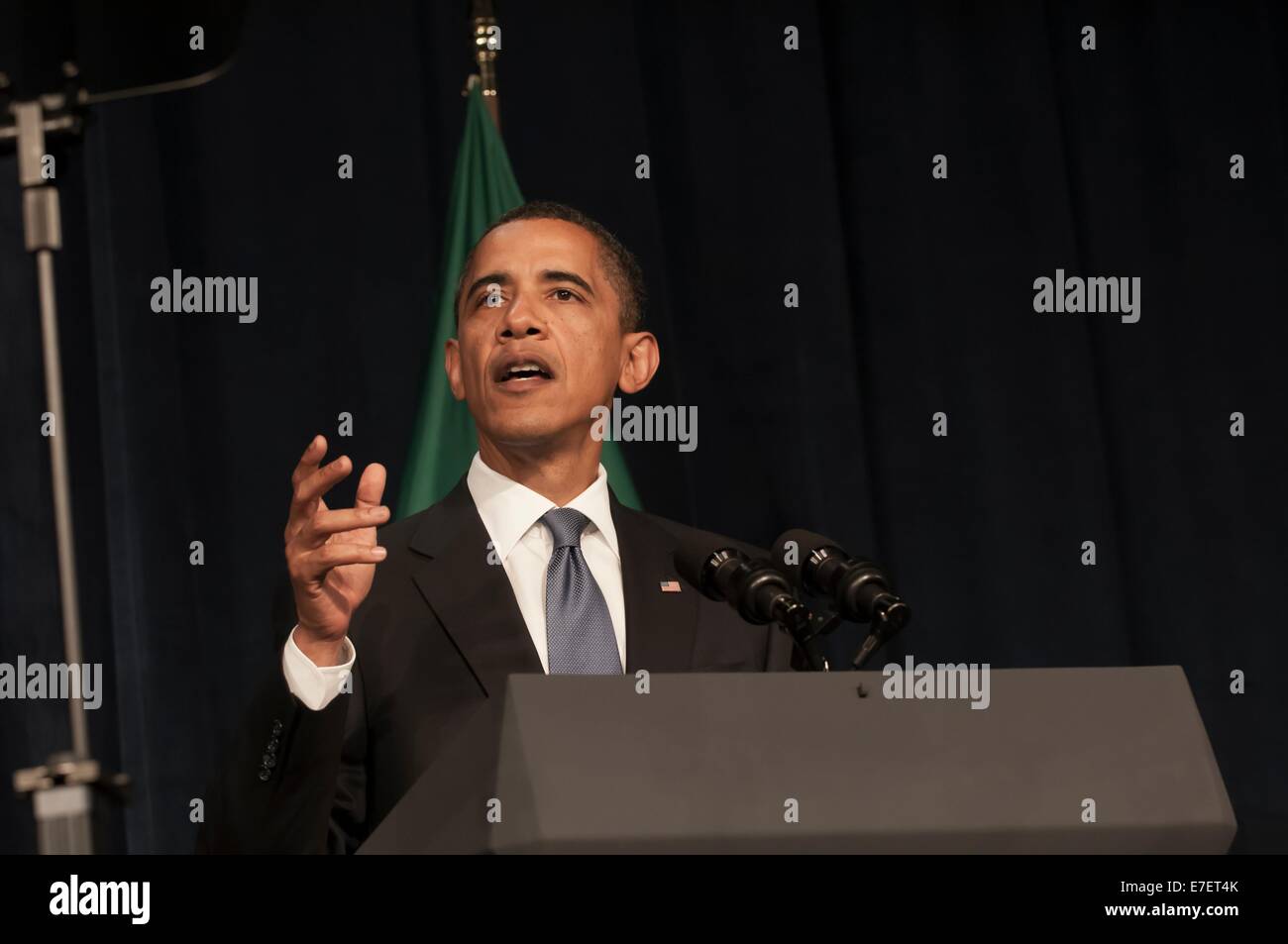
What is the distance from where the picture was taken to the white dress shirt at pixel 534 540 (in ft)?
7.60

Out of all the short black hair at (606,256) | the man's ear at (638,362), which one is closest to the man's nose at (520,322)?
the short black hair at (606,256)

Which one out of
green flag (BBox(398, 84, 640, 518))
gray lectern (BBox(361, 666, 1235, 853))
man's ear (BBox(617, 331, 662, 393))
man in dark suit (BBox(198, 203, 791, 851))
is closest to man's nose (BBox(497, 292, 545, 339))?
man in dark suit (BBox(198, 203, 791, 851))

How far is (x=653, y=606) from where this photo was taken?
2320 mm

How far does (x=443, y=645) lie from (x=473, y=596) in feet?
0.27

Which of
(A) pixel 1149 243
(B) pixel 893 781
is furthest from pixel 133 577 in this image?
(A) pixel 1149 243

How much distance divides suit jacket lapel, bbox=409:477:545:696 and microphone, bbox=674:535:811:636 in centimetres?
54

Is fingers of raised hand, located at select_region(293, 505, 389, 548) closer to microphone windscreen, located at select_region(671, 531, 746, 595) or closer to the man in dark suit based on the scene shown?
the man in dark suit

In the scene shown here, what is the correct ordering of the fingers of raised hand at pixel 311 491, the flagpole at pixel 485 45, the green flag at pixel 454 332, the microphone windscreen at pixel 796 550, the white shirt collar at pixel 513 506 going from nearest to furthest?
the fingers of raised hand at pixel 311 491 → the microphone windscreen at pixel 796 550 → the white shirt collar at pixel 513 506 → the green flag at pixel 454 332 → the flagpole at pixel 485 45

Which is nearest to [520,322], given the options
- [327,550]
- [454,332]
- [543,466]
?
[543,466]

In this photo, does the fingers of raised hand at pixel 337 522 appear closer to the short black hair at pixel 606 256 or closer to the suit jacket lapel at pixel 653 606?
the suit jacket lapel at pixel 653 606

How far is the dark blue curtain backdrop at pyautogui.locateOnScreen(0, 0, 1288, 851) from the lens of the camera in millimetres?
3123

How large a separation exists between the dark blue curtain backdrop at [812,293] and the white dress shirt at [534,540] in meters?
0.69

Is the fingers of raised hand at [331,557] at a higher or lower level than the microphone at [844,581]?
higher

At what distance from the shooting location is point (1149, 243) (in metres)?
3.72
